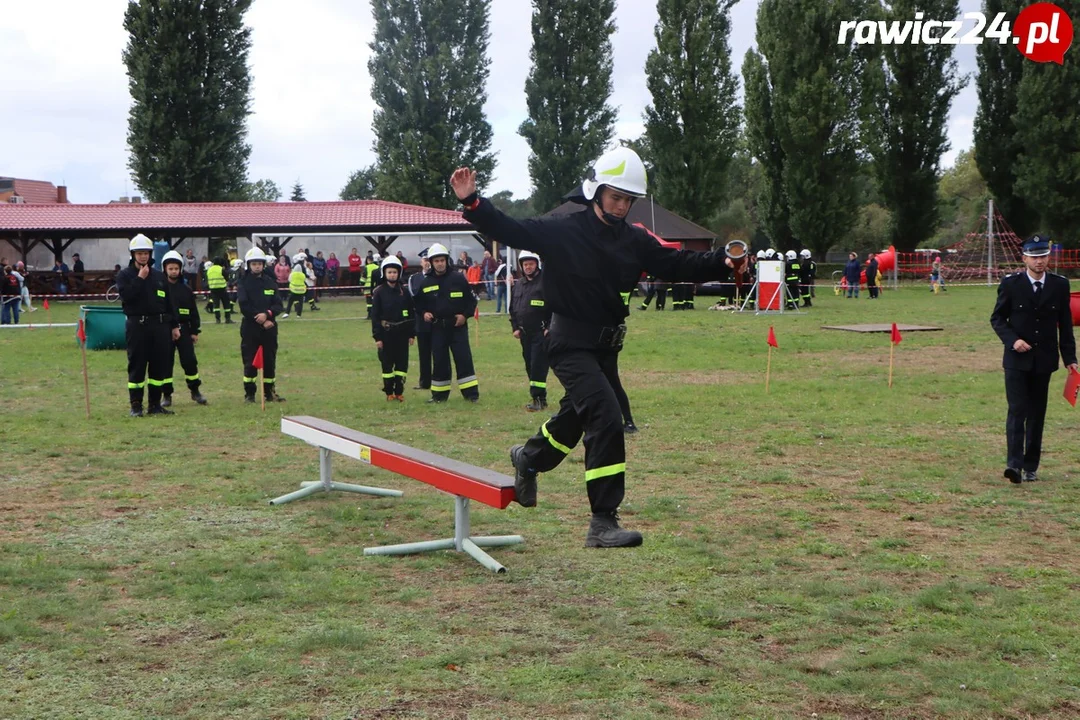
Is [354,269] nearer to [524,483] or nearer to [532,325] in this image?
[532,325]

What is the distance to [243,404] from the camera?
14727 millimetres

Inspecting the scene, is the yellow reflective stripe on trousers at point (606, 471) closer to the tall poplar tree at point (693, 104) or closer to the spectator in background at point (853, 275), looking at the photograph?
the spectator in background at point (853, 275)

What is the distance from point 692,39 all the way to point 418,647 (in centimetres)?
5254

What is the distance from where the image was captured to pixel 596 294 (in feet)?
20.5

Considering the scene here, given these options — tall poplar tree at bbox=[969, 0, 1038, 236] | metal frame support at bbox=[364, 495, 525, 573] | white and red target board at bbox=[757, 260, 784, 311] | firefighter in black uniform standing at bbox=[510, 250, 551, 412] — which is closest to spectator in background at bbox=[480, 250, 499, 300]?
white and red target board at bbox=[757, 260, 784, 311]

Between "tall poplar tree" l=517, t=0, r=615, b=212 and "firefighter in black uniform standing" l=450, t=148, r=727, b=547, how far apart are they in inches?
1991

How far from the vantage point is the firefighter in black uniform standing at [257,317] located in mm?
14570

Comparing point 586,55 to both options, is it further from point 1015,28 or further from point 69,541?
point 69,541

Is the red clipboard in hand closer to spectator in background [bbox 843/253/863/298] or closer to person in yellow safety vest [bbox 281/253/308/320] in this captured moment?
person in yellow safety vest [bbox 281/253/308/320]

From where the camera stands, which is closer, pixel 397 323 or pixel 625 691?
pixel 625 691

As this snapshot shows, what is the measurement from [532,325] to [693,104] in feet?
141

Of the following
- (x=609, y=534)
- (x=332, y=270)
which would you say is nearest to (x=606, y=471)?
(x=609, y=534)

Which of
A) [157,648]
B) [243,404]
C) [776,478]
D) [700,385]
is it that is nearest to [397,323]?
[243,404]

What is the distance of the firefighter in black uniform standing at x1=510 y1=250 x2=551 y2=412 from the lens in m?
13.9
